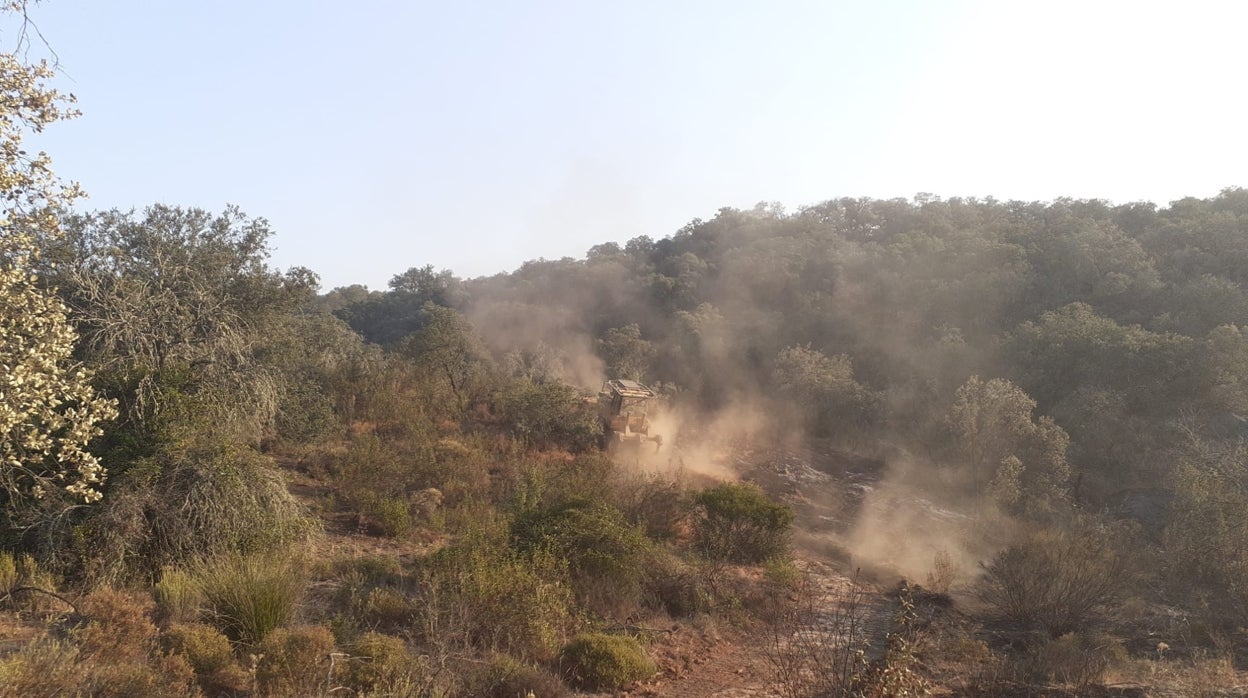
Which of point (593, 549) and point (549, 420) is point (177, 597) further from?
point (549, 420)

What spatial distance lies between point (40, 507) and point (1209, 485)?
56.7ft

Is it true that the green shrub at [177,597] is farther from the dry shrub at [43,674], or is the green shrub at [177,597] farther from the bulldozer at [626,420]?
the bulldozer at [626,420]

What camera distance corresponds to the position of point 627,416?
57.6 ft

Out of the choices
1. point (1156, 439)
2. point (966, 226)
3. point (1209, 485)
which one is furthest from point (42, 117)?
point (966, 226)

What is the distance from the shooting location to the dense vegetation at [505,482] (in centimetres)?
562

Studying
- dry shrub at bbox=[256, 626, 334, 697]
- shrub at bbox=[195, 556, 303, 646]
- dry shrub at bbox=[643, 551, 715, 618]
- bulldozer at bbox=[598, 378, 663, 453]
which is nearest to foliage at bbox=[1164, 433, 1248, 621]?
dry shrub at bbox=[643, 551, 715, 618]

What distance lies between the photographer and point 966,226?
115 feet

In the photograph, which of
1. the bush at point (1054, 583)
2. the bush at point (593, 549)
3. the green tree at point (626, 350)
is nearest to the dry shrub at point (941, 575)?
the bush at point (1054, 583)

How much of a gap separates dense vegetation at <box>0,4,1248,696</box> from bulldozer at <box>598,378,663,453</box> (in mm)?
698

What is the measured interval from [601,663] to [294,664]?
2.88 m

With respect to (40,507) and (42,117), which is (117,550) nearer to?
(40,507)

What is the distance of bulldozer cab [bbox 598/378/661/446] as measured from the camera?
17253 millimetres

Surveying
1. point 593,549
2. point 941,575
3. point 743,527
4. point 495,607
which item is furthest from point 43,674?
point 941,575

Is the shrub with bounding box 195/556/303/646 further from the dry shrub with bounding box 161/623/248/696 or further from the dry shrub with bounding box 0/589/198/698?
the dry shrub with bounding box 0/589/198/698
